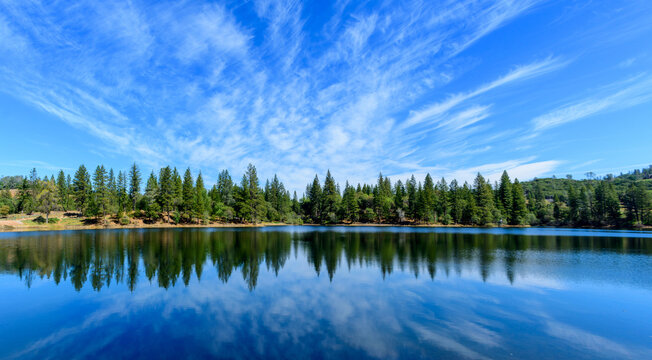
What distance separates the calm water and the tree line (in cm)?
7073

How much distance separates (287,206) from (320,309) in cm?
11014

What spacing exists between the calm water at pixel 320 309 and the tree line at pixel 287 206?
7073 cm

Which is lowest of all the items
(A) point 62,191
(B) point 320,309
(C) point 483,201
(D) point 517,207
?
(D) point 517,207

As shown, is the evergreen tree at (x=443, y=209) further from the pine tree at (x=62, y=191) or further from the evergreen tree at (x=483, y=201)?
the pine tree at (x=62, y=191)

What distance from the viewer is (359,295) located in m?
15.5

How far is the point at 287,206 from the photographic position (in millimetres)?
122125

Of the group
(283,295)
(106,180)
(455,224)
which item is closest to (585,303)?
(283,295)

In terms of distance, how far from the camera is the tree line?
3494 inches

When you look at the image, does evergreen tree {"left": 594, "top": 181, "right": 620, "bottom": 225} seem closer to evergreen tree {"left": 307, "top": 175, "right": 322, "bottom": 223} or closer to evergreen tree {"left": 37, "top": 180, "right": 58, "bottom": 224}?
evergreen tree {"left": 307, "top": 175, "right": 322, "bottom": 223}

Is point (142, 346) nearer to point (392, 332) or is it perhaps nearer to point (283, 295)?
point (283, 295)

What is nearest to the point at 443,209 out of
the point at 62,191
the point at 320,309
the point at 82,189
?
the point at 320,309

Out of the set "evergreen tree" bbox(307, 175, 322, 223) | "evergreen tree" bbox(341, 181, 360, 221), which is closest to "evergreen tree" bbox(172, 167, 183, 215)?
"evergreen tree" bbox(307, 175, 322, 223)

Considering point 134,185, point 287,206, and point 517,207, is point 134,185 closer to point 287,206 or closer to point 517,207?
point 287,206

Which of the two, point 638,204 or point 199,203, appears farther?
point 638,204
